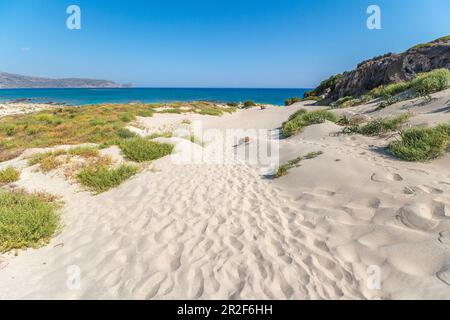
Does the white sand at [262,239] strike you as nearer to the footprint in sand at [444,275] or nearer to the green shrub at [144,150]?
the footprint in sand at [444,275]

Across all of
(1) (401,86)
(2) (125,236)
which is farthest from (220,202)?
(1) (401,86)

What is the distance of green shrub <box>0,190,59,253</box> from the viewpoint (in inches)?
187

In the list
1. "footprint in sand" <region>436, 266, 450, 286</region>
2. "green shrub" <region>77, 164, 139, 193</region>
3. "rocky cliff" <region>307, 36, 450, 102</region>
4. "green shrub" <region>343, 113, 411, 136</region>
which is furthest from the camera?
"rocky cliff" <region>307, 36, 450, 102</region>

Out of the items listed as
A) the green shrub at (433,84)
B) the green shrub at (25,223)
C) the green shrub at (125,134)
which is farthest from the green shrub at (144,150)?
the green shrub at (433,84)

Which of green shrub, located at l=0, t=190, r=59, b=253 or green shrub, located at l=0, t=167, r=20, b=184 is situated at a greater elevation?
green shrub, located at l=0, t=167, r=20, b=184

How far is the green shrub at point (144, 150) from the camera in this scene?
10211 mm

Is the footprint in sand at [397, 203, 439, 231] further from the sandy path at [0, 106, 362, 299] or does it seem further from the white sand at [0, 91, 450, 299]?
the sandy path at [0, 106, 362, 299]

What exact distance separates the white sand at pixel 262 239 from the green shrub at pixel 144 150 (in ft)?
9.17

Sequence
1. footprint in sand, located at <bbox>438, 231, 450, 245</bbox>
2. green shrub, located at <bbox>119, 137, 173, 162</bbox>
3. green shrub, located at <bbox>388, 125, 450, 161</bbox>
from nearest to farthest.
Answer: footprint in sand, located at <bbox>438, 231, 450, 245</bbox>, green shrub, located at <bbox>388, 125, 450, 161</bbox>, green shrub, located at <bbox>119, 137, 173, 162</bbox>

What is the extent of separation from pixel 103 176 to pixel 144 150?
2.79 metres

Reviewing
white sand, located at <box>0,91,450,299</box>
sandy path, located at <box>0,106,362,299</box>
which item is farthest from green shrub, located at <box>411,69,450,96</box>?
sandy path, located at <box>0,106,362,299</box>

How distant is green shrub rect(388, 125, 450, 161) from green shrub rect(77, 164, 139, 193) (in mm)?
7796

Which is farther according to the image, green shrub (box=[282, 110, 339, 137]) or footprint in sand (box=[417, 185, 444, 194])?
green shrub (box=[282, 110, 339, 137])
